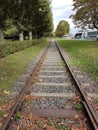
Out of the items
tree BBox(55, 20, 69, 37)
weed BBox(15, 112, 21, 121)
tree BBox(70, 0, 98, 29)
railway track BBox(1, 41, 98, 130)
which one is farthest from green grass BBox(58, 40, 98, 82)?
tree BBox(55, 20, 69, 37)

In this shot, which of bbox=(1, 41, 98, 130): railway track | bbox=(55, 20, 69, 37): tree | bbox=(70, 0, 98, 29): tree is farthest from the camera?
bbox=(55, 20, 69, 37): tree

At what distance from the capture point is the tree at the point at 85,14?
4511 centimetres

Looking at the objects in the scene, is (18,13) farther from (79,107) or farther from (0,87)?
(79,107)

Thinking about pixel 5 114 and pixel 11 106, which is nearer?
pixel 5 114

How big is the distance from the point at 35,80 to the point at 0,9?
53.7ft

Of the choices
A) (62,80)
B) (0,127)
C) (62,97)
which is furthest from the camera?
(62,80)

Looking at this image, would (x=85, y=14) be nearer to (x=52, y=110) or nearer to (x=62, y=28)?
(x=52, y=110)

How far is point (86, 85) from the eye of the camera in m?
8.38

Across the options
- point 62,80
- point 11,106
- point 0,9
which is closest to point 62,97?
point 11,106

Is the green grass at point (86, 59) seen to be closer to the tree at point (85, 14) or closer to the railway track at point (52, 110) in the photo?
the railway track at point (52, 110)

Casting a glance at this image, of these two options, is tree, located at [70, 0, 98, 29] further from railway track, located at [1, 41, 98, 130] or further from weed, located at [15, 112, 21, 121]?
weed, located at [15, 112, 21, 121]

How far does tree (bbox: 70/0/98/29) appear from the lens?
148 ft

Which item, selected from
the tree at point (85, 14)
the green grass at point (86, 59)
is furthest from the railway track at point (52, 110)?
the tree at point (85, 14)

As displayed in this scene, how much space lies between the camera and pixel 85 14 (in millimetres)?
47562
